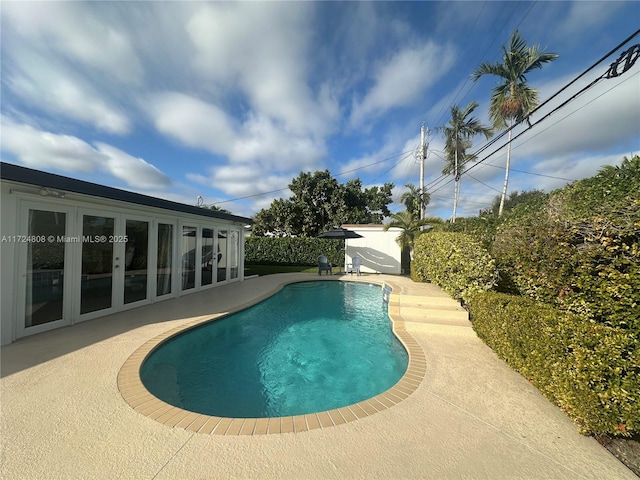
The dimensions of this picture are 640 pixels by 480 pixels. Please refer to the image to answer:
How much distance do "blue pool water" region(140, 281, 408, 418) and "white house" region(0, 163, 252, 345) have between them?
104 inches

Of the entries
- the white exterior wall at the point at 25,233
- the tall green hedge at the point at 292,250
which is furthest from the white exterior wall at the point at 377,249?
the white exterior wall at the point at 25,233

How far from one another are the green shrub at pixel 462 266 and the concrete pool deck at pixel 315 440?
2.14 m

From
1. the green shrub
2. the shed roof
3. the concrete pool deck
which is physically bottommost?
the concrete pool deck

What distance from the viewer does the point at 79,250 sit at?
552 centimetres

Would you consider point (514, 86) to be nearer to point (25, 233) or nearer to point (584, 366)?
point (584, 366)

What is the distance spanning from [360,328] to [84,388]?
5298 millimetres

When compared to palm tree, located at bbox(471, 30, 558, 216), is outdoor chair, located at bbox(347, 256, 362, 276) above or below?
below

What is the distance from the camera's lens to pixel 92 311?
19.2 ft

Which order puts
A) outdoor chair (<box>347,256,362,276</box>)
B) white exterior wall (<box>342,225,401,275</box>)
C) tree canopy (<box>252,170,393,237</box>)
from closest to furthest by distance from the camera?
outdoor chair (<box>347,256,362,276</box>), white exterior wall (<box>342,225,401,275</box>), tree canopy (<box>252,170,393,237</box>)

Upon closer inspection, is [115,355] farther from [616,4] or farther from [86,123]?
[86,123]

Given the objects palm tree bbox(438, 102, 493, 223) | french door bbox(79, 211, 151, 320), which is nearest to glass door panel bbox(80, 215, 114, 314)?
french door bbox(79, 211, 151, 320)

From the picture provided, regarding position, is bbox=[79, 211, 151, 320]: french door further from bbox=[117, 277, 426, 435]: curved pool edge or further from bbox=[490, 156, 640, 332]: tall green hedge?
bbox=[490, 156, 640, 332]: tall green hedge

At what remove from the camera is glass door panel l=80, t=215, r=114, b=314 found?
5672 mm

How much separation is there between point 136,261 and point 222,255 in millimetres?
4071
